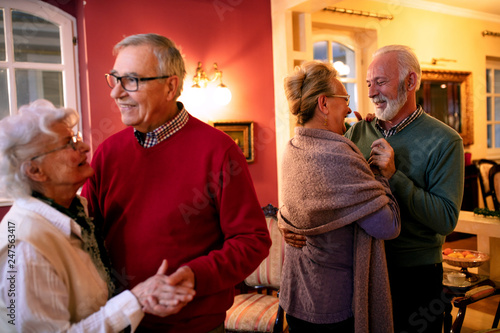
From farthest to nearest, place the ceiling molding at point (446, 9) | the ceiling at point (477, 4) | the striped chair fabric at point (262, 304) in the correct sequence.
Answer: the ceiling at point (477, 4) → the ceiling molding at point (446, 9) → the striped chair fabric at point (262, 304)

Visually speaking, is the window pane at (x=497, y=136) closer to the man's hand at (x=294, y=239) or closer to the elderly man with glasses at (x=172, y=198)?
the man's hand at (x=294, y=239)

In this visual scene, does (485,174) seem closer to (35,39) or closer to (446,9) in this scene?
(446,9)

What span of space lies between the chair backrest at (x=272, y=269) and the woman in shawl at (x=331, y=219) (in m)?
1.22

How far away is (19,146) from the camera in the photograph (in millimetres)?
1104

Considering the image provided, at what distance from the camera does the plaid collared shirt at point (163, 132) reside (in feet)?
4.38

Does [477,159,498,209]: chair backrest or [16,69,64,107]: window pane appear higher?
[16,69,64,107]: window pane

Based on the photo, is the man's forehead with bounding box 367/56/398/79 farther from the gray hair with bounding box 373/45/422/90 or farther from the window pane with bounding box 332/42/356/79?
the window pane with bounding box 332/42/356/79

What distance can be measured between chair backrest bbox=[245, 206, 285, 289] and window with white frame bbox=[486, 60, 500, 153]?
4922mm

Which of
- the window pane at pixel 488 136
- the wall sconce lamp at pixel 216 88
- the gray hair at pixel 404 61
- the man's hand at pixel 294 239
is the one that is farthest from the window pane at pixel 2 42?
the window pane at pixel 488 136

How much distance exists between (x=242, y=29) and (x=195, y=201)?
2.84 metres

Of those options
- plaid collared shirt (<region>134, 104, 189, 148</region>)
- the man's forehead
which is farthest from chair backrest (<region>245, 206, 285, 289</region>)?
plaid collared shirt (<region>134, 104, 189, 148</region>)

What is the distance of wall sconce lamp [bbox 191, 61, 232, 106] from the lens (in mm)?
3543

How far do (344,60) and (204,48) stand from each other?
1962 mm

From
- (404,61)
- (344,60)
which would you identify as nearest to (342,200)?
(404,61)
